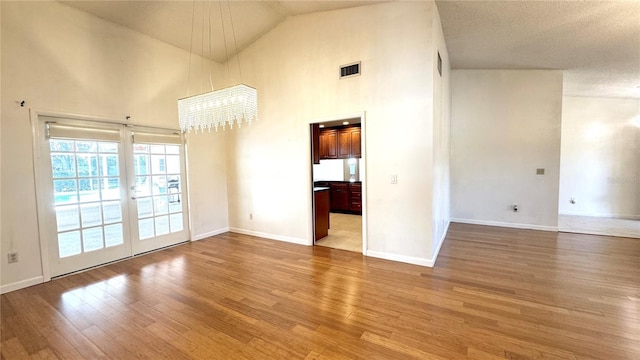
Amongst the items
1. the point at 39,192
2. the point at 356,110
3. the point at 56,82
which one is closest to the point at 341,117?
the point at 356,110

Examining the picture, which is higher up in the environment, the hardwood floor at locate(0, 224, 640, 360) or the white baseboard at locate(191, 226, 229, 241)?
the white baseboard at locate(191, 226, 229, 241)

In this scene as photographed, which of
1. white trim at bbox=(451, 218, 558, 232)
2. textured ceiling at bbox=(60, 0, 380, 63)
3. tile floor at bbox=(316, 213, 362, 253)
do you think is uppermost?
textured ceiling at bbox=(60, 0, 380, 63)

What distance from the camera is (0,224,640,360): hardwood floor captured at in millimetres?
1946

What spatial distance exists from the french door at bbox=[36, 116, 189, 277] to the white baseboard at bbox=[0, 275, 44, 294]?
5.8 inches

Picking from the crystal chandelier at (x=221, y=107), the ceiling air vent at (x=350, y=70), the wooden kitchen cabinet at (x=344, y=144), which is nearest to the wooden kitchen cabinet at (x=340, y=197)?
the wooden kitchen cabinet at (x=344, y=144)

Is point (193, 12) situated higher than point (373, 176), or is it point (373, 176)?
point (193, 12)

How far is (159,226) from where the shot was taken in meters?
4.29

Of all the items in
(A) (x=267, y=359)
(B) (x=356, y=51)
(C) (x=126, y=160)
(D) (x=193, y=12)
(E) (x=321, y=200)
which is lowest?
(A) (x=267, y=359)

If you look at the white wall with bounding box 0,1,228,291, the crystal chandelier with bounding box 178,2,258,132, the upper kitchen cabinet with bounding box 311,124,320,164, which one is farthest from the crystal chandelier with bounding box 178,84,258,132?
the upper kitchen cabinet with bounding box 311,124,320,164

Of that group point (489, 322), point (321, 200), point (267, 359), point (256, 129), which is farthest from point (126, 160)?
point (489, 322)

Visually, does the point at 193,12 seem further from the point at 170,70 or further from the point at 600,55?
the point at 600,55

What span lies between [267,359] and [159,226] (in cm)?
338

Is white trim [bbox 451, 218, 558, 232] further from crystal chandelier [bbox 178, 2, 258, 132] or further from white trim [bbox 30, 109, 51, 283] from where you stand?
white trim [bbox 30, 109, 51, 283]

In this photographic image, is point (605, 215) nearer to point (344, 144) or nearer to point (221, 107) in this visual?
point (344, 144)
